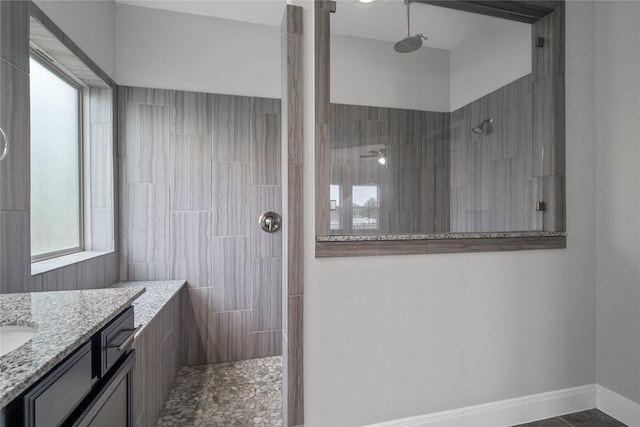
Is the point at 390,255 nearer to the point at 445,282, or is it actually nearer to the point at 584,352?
the point at 445,282

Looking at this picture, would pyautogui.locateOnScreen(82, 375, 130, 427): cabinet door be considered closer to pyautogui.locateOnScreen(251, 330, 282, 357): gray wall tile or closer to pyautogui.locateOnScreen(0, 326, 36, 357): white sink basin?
pyautogui.locateOnScreen(0, 326, 36, 357): white sink basin

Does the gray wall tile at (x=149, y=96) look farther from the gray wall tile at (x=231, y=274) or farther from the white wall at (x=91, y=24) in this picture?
the gray wall tile at (x=231, y=274)

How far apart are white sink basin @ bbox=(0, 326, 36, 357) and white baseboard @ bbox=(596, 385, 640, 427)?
2508mm

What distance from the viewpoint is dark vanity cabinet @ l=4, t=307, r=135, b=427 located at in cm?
61

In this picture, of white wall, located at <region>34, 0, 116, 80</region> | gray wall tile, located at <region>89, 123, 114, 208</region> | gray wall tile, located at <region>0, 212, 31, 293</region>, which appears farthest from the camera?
gray wall tile, located at <region>89, 123, 114, 208</region>

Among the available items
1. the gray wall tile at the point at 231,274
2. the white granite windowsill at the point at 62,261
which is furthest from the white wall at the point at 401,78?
the white granite windowsill at the point at 62,261

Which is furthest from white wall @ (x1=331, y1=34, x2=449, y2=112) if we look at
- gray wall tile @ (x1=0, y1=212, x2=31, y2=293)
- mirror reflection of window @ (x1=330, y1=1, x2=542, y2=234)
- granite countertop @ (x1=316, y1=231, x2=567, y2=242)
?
gray wall tile @ (x1=0, y1=212, x2=31, y2=293)

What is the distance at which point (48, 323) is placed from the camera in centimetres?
81

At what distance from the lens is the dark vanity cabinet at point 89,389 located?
1.99 ft

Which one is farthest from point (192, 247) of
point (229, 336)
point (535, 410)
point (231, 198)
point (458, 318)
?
point (535, 410)

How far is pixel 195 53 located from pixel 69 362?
2.30 metres

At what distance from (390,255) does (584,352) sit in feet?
4.22

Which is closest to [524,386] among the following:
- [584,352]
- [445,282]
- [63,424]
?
[584,352]

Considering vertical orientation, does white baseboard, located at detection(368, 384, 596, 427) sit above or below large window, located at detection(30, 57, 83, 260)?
below
